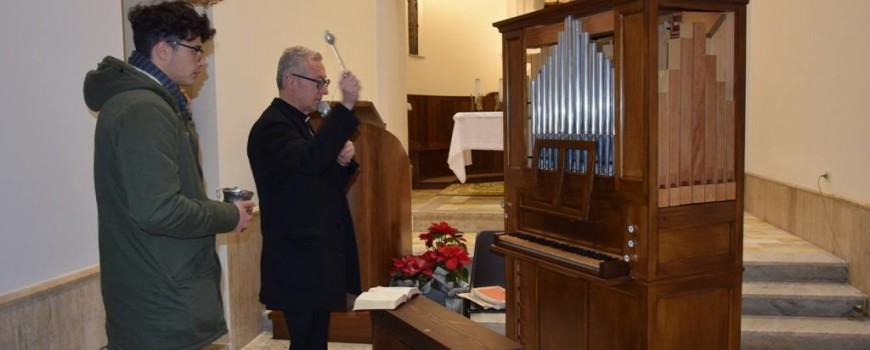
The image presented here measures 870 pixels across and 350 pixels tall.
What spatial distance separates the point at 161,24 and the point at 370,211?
240 centimetres

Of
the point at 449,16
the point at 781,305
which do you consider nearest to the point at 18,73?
the point at 781,305

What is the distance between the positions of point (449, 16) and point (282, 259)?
25.3 feet

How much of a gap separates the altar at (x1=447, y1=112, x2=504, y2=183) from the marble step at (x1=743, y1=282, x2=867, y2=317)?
2.58 meters

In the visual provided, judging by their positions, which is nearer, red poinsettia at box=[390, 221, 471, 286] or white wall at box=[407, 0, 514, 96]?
red poinsettia at box=[390, 221, 471, 286]

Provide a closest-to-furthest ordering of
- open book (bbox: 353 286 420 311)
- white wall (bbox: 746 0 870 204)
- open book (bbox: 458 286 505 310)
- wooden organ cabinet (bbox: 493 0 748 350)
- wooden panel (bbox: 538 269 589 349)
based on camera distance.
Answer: open book (bbox: 353 286 420 311), wooden organ cabinet (bbox: 493 0 748 350), wooden panel (bbox: 538 269 589 349), open book (bbox: 458 286 505 310), white wall (bbox: 746 0 870 204)

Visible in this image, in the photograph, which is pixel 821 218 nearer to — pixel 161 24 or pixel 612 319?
pixel 612 319

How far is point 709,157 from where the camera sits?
106 inches

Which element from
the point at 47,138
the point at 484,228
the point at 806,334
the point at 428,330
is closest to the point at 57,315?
the point at 47,138

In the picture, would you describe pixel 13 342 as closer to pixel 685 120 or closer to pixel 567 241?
pixel 567 241

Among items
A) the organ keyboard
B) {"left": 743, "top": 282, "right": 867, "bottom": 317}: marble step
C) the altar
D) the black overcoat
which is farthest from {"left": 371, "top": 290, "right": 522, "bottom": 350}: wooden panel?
the altar

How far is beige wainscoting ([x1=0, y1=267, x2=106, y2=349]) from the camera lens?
2332mm

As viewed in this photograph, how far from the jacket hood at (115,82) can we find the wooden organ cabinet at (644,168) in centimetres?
158

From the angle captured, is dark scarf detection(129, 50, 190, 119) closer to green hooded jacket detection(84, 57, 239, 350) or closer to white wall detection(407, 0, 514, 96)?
green hooded jacket detection(84, 57, 239, 350)

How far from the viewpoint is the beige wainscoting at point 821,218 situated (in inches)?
165
